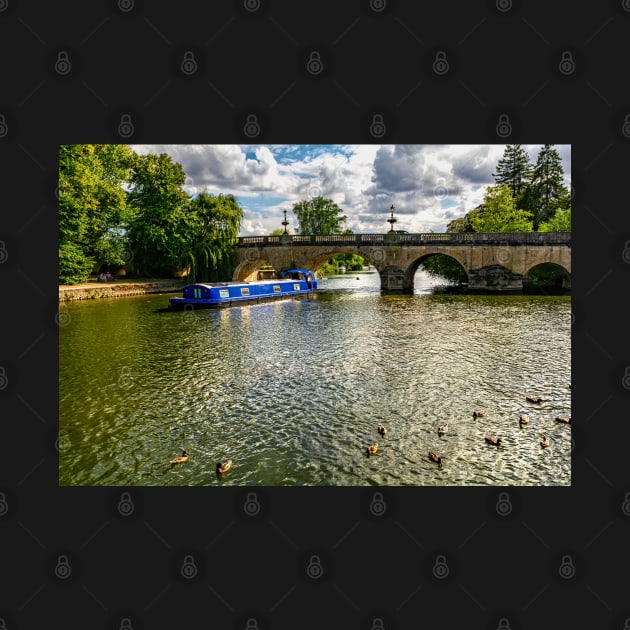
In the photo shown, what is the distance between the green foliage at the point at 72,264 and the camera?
1304 inches

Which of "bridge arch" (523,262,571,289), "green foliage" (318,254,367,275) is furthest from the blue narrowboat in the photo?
"green foliage" (318,254,367,275)

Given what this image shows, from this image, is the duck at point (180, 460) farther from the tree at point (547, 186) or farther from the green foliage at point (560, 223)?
the tree at point (547, 186)

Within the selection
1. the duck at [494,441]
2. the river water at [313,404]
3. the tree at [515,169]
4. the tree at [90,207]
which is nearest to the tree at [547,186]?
the tree at [515,169]

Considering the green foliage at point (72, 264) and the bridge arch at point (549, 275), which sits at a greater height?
the green foliage at point (72, 264)

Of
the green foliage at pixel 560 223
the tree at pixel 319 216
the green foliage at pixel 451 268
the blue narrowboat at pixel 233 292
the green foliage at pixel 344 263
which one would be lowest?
the blue narrowboat at pixel 233 292

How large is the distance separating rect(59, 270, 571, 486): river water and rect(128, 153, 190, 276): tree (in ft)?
75.7

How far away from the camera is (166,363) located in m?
15.8

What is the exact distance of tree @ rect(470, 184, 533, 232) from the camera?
169ft

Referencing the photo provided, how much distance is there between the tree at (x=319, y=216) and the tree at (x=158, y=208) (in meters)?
44.9

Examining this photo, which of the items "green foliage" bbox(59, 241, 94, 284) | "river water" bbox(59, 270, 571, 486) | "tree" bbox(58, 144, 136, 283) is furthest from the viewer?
"green foliage" bbox(59, 241, 94, 284)

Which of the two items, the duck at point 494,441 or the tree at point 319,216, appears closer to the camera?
the duck at point 494,441

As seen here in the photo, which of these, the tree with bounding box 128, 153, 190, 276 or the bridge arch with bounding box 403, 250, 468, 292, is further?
the bridge arch with bounding box 403, 250, 468, 292

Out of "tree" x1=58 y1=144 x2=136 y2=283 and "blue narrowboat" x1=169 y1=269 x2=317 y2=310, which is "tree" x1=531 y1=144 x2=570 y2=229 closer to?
"blue narrowboat" x1=169 y1=269 x2=317 y2=310
